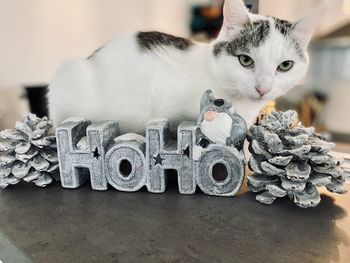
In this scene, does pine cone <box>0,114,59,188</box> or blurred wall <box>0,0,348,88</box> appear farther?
blurred wall <box>0,0,348,88</box>

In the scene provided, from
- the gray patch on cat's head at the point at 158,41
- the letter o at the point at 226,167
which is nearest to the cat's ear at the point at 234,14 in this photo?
the gray patch on cat's head at the point at 158,41

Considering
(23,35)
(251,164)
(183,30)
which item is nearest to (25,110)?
(23,35)

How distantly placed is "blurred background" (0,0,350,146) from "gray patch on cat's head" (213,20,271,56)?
0.88 m

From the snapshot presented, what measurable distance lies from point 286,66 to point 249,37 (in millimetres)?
75

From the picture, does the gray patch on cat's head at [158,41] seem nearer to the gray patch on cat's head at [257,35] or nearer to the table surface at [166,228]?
the gray patch on cat's head at [257,35]

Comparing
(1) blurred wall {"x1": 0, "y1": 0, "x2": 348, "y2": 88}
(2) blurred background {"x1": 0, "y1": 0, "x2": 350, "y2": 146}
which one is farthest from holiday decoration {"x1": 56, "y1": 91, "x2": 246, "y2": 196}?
(1) blurred wall {"x1": 0, "y1": 0, "x2": 348, "y2": 88}

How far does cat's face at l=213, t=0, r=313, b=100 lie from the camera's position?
1.89 ft

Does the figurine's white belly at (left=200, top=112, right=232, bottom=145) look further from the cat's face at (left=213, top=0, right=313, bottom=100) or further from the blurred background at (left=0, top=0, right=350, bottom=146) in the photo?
the blurred background at (left=0, top=0, right=350, bottom=146)

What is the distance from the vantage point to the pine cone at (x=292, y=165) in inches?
20.3

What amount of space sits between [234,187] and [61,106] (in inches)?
13.9

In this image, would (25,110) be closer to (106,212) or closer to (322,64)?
(106,212)

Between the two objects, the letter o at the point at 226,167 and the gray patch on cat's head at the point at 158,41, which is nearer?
the letter o at the point at 226,167

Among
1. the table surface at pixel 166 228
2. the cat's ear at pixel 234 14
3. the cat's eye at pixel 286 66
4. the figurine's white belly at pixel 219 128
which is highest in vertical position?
the cat's ear at pixel 234 14

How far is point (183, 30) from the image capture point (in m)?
2.37
